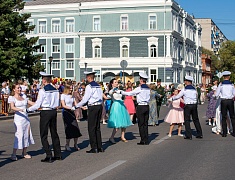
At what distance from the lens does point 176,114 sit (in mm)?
16922

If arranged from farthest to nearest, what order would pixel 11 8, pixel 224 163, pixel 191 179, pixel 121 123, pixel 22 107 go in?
1. pixel 11 8
2. pixel 121 123
3. pixel 22 107
4. pixel 224 163
5. pixel 191 179

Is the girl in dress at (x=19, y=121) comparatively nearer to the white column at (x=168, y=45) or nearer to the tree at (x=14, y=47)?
the tree at (x=14, y=47)

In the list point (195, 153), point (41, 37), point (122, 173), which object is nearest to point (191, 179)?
point (122, 173)

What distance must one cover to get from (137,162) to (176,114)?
601 centimetres

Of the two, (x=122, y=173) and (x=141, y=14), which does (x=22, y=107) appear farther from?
(x=141, y=14)

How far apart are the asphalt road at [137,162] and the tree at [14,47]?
80.9ft

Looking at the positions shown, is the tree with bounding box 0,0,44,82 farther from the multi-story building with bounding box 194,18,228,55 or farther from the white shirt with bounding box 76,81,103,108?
the multi-story building with bounding box 194,18,228,55

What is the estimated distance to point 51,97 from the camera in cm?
1141

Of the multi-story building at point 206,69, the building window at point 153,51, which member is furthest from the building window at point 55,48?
the multi-story building at point 206,69

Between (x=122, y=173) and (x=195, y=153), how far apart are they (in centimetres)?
332

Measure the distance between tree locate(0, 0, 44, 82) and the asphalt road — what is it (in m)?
24.7

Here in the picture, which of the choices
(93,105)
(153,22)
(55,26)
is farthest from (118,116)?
(55,26)

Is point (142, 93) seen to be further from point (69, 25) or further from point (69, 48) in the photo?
point (69, 25)

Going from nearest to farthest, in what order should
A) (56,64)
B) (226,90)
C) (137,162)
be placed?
Result: (137,162), (226,90), (56,64)
